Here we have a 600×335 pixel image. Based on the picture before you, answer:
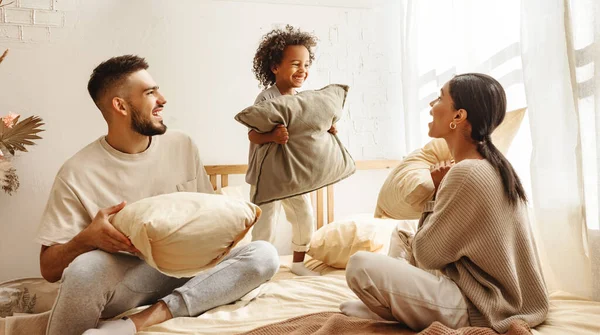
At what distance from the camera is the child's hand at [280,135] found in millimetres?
2014

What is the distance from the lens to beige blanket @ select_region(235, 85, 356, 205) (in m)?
2.01

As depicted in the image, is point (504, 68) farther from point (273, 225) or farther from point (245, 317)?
point (245, 317)

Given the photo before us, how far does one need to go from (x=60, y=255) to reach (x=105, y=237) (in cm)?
20

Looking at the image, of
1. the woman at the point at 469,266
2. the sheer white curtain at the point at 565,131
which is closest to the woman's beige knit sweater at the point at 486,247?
the woman at the point at 469,266

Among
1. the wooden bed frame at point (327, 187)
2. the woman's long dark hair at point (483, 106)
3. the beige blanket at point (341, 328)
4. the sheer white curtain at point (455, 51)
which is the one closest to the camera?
the beige blanket at point (341, 328)

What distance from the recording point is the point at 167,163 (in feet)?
5.67

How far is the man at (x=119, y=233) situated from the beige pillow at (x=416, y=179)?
0.42 meters

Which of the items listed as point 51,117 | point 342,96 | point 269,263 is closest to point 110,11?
point 51,117

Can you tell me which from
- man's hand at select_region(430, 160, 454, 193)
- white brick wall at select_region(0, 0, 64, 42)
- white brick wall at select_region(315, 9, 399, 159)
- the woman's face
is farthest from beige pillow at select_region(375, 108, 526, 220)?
white brick wall at select_region(0, 0, 64, 42)

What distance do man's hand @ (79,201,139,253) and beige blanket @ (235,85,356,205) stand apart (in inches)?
29.8

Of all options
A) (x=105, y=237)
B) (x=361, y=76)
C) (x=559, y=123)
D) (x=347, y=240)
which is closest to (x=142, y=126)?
(x=105, y=237)

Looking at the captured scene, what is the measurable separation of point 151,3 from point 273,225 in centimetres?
144

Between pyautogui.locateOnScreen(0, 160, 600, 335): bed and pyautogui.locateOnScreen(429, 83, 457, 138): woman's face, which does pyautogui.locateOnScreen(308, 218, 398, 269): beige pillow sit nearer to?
pyautogui.locateOnScreen(0, 160, 600, 335): bed

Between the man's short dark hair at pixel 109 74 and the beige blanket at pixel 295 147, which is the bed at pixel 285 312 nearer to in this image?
the beige blanket at pixel 295 147
